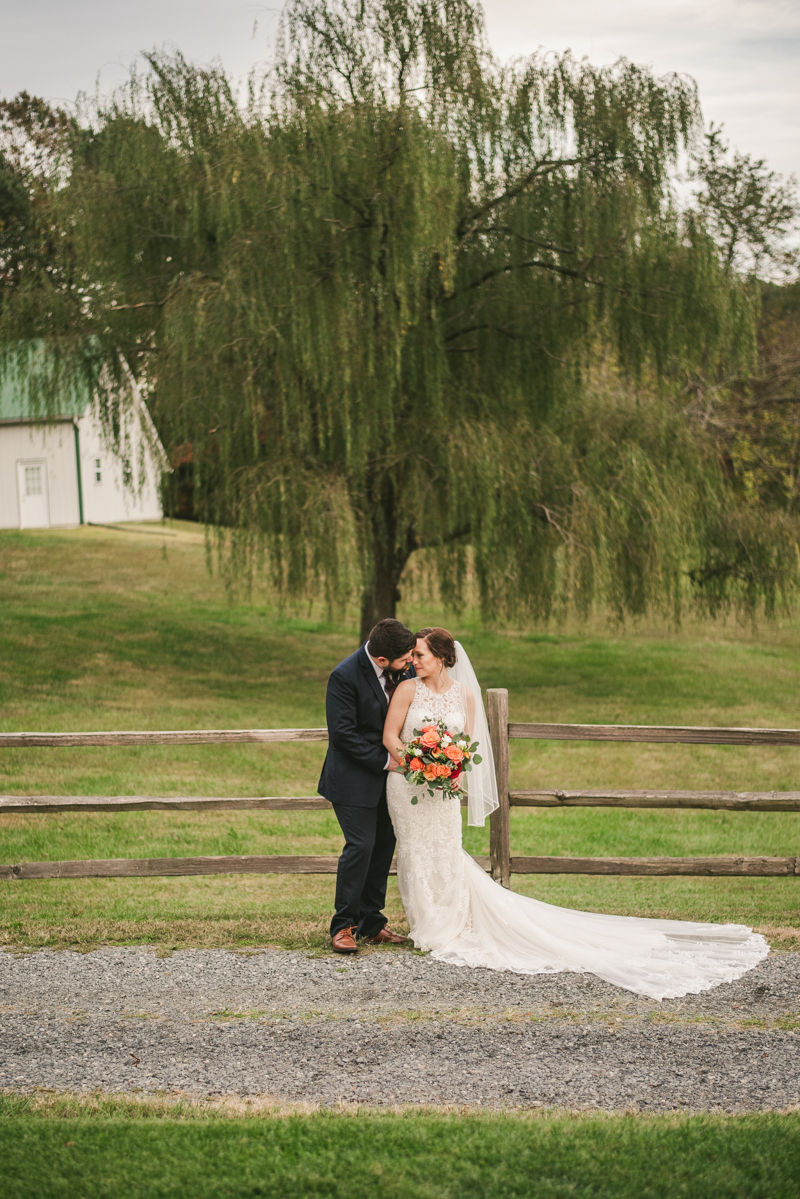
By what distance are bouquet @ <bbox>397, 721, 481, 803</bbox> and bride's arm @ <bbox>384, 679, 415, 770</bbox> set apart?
71mm

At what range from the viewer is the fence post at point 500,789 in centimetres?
635

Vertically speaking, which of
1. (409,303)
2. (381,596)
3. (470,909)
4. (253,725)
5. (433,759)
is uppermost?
(409,303)

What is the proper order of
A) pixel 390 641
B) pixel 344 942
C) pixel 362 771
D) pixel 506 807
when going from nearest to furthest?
pixel 344 942
pixel 390 641
pixel 362 771
pixel 506 807

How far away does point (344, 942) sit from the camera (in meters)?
5.44

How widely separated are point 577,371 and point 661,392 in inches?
61.1

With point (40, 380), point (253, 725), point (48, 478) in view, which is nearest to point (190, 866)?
point (253, 725)

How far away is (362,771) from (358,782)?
2.5 inches

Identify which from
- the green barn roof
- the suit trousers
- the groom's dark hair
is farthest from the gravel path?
the green barn roof

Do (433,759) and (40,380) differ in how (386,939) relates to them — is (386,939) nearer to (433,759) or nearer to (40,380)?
(433,759)

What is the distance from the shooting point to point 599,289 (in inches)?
565

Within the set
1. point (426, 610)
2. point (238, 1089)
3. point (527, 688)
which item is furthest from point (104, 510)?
point (238, 1089)

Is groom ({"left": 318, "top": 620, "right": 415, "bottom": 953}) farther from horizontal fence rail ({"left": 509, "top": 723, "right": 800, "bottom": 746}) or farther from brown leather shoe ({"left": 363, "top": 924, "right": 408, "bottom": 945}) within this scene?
horizontal fence rail ({"left": 509, "top": 723, "right": 800, "bottom": 746})

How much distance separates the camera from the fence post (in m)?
6.35

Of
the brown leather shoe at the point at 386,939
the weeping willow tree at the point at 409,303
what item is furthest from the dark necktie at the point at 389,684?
the weeping willow tree at the point at 409,303
